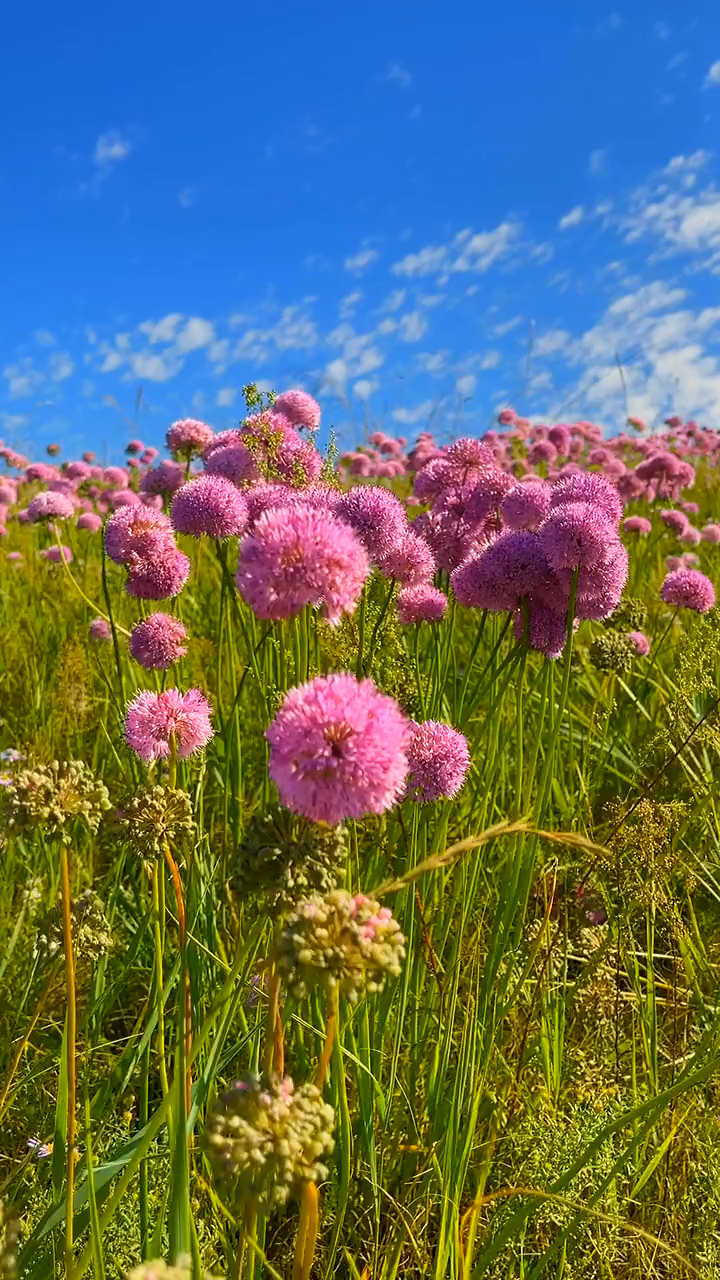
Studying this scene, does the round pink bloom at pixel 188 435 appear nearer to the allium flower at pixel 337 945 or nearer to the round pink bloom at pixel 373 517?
the round pink bloom at pixel 373 517

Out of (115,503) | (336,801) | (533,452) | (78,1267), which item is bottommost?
(78,1267)

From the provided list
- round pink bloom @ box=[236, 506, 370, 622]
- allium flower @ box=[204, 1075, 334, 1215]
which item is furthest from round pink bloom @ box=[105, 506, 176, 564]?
allium flower @ box=[204, 1075, 334, 1215]

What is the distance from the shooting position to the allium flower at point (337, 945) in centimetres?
72

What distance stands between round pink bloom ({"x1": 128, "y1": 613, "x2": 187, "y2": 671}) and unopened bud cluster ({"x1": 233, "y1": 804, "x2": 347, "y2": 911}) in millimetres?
1025

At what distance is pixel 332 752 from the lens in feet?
2.39

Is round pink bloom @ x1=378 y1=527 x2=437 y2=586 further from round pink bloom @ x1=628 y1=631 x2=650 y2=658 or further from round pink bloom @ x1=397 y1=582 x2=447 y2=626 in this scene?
round pink bloom @ x1=628 y1=631 x2=650 y2=658

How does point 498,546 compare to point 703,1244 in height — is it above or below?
above

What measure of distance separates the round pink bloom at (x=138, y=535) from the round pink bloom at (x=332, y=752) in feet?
4.01

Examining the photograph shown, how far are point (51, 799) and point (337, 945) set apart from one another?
456 mm

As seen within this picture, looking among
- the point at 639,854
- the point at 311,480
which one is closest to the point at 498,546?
the point at 311,480

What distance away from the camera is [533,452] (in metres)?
5.67

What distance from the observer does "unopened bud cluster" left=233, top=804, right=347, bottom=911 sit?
788mm

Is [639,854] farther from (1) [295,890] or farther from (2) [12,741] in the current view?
(2) [12,741]

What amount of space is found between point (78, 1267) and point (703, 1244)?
103cm
